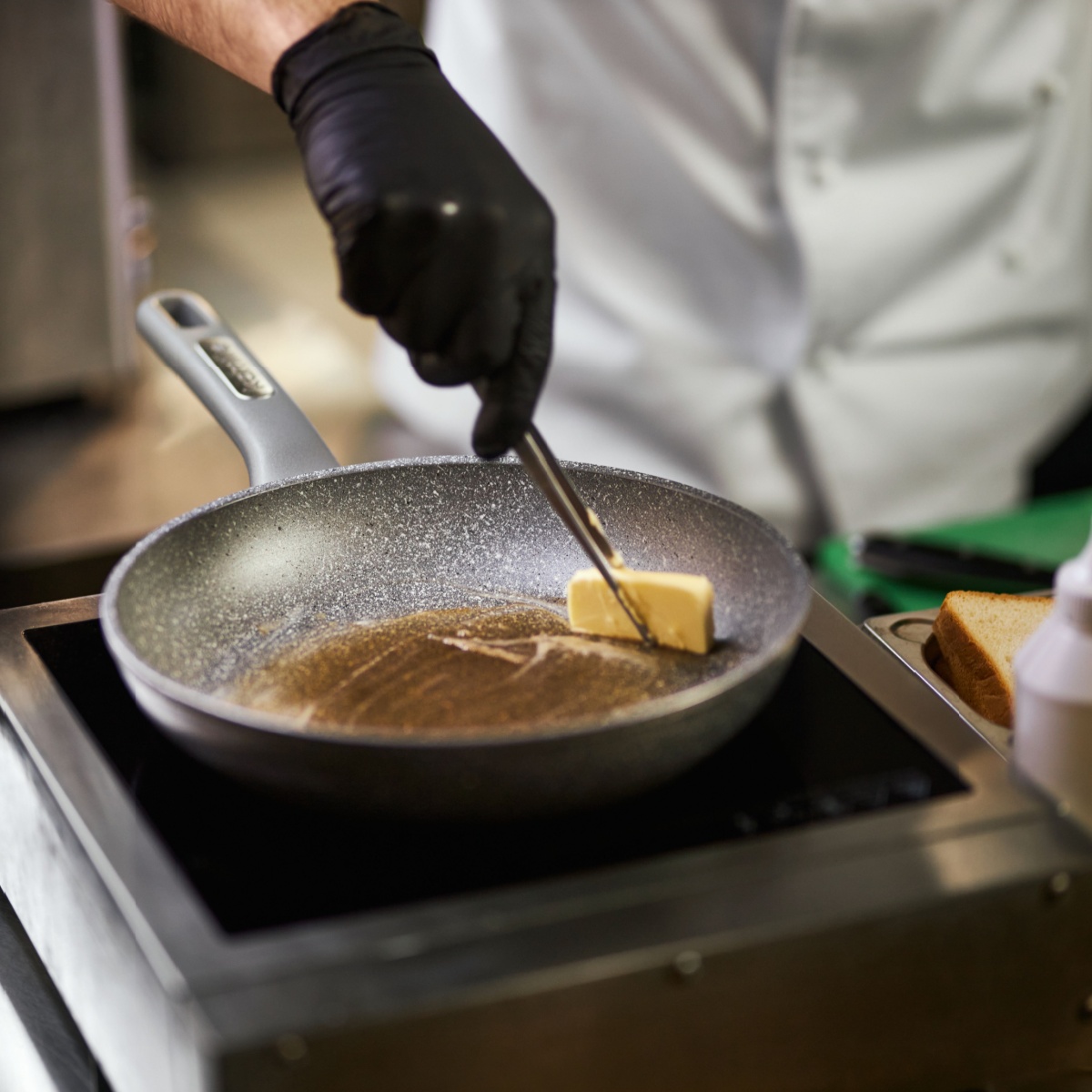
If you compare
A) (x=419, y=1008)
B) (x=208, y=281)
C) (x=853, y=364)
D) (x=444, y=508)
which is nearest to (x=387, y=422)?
(x=208, y=281)

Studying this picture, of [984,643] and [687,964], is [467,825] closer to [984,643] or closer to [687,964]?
[687,964]

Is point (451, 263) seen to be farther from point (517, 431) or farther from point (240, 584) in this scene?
point (240, 584)

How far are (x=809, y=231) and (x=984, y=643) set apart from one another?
1188 millimetres

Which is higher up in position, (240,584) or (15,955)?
(240,584)

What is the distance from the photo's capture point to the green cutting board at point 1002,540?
5.09ft

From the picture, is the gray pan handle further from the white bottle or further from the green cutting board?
the green cutting board

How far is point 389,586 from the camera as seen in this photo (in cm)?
84

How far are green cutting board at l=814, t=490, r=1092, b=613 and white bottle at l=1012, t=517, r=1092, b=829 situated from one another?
86 cm

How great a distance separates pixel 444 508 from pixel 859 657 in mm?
262

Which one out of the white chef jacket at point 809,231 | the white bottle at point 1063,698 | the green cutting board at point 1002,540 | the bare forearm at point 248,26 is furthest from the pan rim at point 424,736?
the white chef jacket at point 809,231

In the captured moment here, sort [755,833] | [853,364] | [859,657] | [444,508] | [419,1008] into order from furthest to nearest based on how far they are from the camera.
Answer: [853,364] < [444,508] < [859,657] < [755,833] < [419,1008]

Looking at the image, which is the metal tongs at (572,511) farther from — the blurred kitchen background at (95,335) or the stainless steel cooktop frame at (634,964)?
the blurred kitchen background at (95,335)

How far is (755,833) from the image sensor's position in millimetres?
607

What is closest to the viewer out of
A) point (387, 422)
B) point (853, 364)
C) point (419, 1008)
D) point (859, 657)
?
point (419, 1008)
